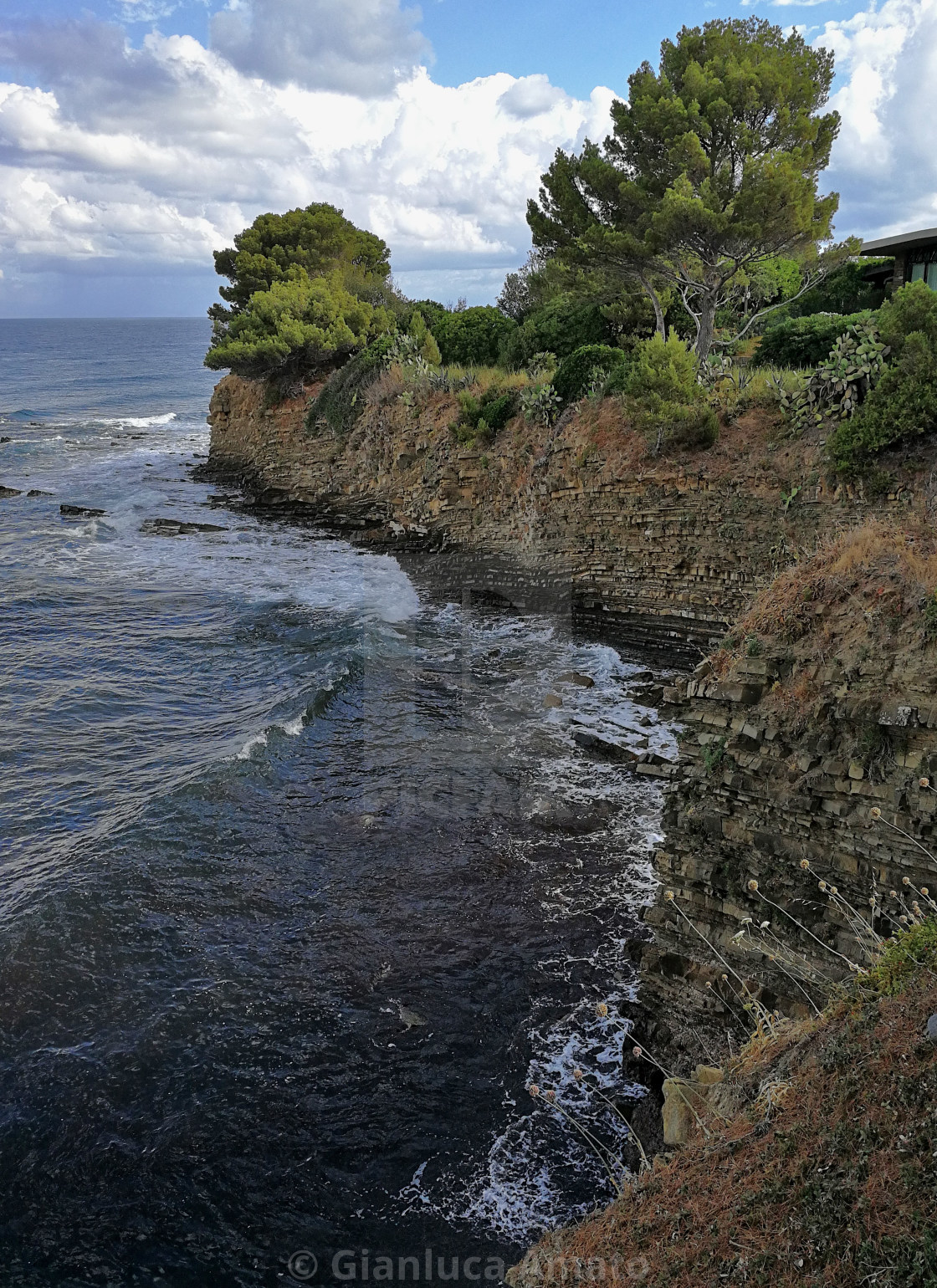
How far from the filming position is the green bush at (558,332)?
27.1m

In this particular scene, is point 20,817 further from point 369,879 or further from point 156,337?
point 156,337

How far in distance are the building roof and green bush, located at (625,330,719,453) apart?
32.9 feet

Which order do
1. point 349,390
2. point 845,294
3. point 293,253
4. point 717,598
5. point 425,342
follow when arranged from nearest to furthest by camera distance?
1. point 717,598
2. point 845,294
3. point 425,342
4. point 349,390
5. point 293,253

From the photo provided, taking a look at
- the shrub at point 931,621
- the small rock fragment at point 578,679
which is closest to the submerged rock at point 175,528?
the small rock fragment at point 578,679

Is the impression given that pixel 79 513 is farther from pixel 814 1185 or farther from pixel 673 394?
pixel 814 1185

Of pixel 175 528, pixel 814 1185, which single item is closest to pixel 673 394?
pixel 814 1185

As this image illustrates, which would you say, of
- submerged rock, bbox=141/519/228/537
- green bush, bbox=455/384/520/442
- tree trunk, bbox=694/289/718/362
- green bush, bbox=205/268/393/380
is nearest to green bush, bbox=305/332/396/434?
green bush, bbox=205/268/393/380

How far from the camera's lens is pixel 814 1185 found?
411 cm

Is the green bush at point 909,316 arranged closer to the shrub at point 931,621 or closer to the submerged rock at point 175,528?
the shrub at point 931,621

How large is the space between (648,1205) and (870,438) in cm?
1488

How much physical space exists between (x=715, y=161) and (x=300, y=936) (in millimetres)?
20539

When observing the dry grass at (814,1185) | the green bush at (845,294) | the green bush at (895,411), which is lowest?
the dry grass at (814,1185)

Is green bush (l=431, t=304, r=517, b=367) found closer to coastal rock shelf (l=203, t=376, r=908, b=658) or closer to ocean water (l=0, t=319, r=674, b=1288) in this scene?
coastal rock shelf (l=203, t=376, r=908, b=658)

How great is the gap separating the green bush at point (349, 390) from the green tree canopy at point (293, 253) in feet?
31.1
